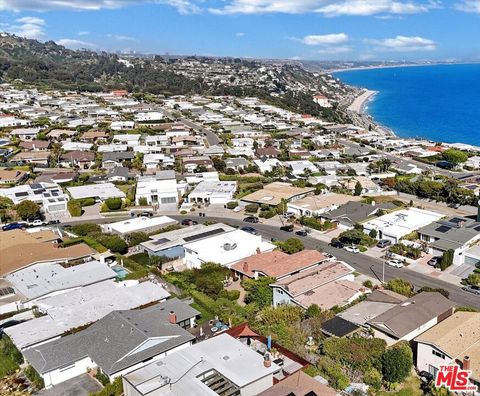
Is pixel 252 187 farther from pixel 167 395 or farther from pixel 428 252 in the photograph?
pixel 167 395

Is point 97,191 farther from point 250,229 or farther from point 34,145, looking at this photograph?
point 34,145

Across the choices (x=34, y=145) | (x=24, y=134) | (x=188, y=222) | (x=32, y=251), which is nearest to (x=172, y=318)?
(x=32, y=251)

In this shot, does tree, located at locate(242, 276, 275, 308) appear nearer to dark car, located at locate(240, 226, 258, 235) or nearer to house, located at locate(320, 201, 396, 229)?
dark car, located at locate(240, 226, 258, 235)

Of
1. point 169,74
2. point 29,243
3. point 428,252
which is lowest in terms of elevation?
point 428,252

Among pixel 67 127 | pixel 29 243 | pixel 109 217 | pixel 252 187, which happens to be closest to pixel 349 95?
pixel 67 127

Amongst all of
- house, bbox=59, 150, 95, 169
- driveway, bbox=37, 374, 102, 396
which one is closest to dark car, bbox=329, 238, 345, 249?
driveway, bbox=37, 374, 102, 396

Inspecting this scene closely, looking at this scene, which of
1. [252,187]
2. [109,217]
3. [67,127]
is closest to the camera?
[109,217]
